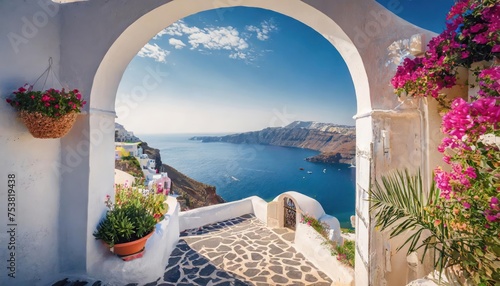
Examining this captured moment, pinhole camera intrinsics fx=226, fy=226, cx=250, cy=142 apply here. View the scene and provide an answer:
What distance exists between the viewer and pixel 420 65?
222 centimetres

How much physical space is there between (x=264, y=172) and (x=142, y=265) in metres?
67.0

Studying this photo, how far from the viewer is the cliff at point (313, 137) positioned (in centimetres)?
4506

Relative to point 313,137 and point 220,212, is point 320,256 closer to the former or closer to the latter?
point 220,212

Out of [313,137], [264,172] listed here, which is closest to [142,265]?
[313,137]

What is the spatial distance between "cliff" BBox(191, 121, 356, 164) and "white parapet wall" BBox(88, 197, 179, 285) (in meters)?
39.0

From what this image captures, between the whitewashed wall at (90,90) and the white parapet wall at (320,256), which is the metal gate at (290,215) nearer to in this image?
the white parapet wall at (320,256)

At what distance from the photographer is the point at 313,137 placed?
51.9m

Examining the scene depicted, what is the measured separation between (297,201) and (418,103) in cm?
448

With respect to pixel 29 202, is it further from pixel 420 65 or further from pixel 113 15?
pixel 420 65

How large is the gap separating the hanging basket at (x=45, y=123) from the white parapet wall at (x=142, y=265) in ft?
5.68

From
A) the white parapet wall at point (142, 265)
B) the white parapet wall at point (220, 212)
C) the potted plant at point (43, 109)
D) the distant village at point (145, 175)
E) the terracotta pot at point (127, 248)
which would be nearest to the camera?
the potted plant at point (43, 109)

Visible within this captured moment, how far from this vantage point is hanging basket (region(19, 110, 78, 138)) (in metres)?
2.41

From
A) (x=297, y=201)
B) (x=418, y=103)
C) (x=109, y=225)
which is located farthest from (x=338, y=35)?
(x=297, y=201)

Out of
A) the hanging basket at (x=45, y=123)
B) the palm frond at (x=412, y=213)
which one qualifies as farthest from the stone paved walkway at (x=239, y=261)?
the hanging basket at (x=45, y=123)
